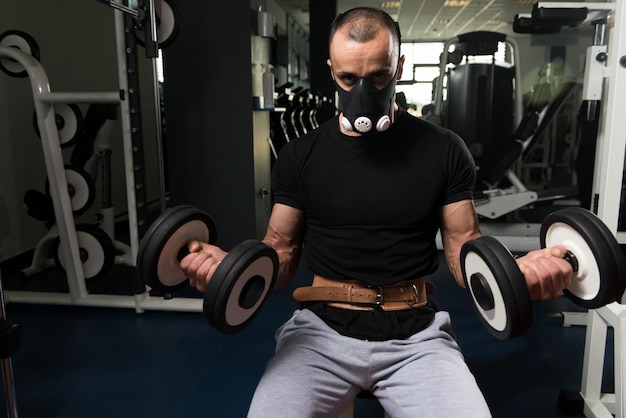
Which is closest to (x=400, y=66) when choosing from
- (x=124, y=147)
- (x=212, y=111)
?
(x=124, y=147)

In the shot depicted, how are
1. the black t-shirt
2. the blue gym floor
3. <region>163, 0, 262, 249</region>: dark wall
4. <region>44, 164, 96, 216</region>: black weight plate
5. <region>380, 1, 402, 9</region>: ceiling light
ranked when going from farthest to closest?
<region>380, 1, 402, 9</region>: ceiling light → <region>163, 0, 262, 249</region>: dark wall → <region>44, 164, 96, 216</region>: black weight plate → the blue gym floor → the black t-shirt

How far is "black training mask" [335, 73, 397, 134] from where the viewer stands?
3.61 ft

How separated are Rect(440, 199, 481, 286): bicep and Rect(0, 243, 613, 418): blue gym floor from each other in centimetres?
80

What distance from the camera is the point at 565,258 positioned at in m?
1.00

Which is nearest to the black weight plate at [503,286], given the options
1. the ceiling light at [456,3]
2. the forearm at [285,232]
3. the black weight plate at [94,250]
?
the forearm at [285,232]

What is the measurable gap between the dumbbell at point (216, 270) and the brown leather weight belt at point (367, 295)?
17 cm

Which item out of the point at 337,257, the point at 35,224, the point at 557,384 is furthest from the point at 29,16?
the point at 557,384

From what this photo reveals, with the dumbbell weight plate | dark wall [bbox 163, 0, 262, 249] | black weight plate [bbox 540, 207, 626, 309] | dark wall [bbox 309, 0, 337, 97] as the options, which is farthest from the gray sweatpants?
dark wall [bbox 309, 0, 337, 97]

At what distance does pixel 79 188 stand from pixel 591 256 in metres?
2.44

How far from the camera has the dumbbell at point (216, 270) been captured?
0.92 metres

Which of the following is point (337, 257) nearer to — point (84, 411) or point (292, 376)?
point (292, 376)

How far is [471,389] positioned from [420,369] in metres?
0.11

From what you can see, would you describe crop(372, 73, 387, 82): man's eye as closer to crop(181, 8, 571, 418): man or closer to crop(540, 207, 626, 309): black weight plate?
crop(181, 8, 571, 418): man

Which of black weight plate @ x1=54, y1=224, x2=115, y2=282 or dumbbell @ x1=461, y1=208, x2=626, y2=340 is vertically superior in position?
dumbbell @ x1=461, y1=208, x2=626, y2=340
